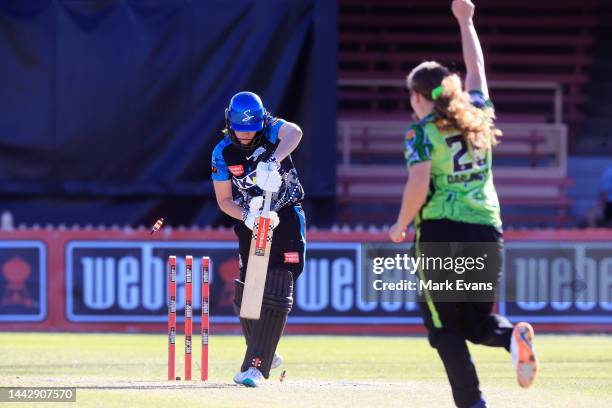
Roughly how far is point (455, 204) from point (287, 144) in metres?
1.84

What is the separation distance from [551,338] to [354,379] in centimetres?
510

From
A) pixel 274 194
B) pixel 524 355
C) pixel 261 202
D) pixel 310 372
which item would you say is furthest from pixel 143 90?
pixel 524 355

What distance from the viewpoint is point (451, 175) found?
5.78 m

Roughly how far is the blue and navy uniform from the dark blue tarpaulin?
708cm

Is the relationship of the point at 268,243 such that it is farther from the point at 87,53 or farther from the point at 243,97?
the point at 87,53

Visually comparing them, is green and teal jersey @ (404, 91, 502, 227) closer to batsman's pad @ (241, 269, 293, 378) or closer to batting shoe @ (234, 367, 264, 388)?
batsman's pad @ (241, 269, 293, 378)

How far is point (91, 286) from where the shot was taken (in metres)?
13.6

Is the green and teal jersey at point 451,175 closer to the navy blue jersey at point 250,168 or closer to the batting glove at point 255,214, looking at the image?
the batting glove at point 255,214

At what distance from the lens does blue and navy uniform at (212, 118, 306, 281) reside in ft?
24.5

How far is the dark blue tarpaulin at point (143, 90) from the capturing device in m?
14.7

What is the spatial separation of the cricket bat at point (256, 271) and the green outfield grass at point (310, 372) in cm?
49

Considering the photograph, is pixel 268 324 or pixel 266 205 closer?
pixel 266 205

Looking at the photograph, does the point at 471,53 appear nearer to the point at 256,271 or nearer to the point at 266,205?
the point at 266,205

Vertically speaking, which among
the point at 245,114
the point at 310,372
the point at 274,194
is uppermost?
the point at 245,114
